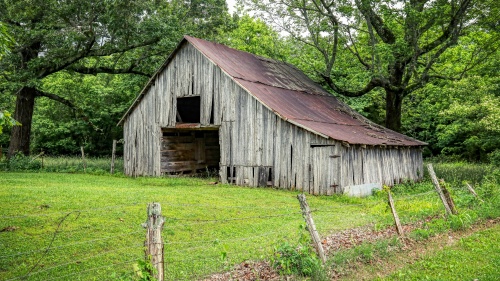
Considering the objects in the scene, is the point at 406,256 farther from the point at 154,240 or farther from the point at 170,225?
the point at 154,240

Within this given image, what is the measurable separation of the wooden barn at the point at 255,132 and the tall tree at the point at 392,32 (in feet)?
11.5

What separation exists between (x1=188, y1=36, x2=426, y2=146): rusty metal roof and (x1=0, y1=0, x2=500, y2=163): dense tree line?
266cm

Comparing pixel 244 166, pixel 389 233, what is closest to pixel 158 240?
pixel 389 233

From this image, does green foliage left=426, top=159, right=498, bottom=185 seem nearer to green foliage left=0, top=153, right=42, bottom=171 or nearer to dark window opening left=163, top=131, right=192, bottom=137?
dark window opening left=163, top=131, right=192, bottom=137

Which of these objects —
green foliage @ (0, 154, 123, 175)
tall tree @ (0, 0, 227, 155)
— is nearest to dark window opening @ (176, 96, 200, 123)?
tall tree @ (0, 0, 227, 155)

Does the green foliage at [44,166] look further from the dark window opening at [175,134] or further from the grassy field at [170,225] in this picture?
the grassy field at [170,225]

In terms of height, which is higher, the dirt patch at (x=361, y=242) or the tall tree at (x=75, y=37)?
the tall tree at (x=75, y=37)

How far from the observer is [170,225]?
11203mm

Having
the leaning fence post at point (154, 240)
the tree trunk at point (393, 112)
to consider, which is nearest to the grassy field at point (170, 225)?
the leaning fence post at point (154, 240)

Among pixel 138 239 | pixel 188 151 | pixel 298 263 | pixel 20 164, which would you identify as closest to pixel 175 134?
pixel 188 151

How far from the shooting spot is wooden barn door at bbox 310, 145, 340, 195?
58.3 feet

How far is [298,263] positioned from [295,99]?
16.3 metres

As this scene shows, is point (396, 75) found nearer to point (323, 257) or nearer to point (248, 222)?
point (248, 222)

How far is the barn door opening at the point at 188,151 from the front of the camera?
24375mm
